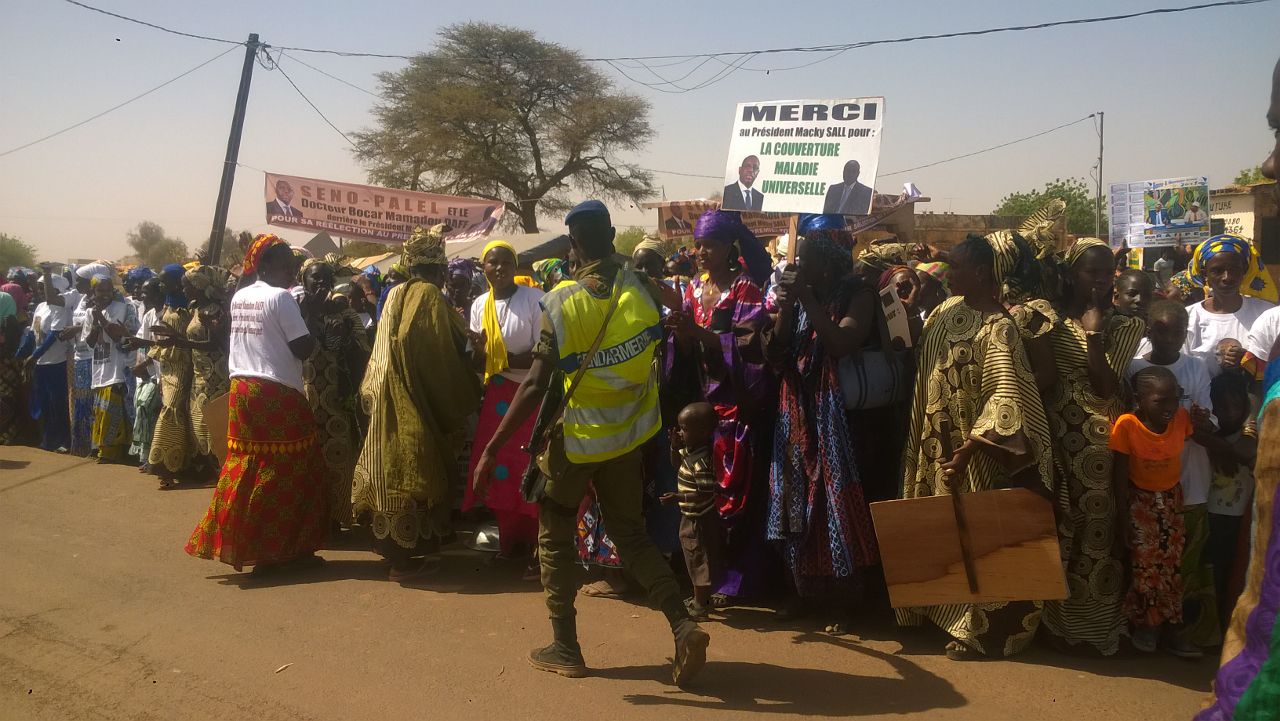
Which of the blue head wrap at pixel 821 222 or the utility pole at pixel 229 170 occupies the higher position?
the utility pole at pixel 229 170

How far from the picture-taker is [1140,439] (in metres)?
4.00

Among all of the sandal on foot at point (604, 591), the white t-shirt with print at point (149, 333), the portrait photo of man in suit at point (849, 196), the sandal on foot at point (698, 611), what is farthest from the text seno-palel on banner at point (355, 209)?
the sandal on foot at point (698, 611)

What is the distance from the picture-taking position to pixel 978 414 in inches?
158

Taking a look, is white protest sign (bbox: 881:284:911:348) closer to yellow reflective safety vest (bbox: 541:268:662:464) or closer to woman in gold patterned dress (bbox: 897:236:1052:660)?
woman in gold patterned dress (bbox: 897:236:1052:660)

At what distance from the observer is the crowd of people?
12.8 ft

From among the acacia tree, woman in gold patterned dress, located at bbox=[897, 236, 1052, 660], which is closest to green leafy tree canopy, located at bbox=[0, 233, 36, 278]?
the acacia tree

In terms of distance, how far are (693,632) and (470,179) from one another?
99.2 ft

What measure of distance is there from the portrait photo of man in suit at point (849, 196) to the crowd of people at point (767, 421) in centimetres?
17

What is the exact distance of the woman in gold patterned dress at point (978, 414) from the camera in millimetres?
3838

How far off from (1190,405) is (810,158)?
8.82 feet

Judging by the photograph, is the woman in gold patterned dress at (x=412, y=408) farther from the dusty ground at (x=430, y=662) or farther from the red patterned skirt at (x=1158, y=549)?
the red patterned skirt at (x=1158, y=549)

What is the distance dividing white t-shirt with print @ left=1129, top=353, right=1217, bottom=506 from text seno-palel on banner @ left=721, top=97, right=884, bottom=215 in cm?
198

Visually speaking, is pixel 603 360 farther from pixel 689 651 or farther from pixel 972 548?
pixel 972 548

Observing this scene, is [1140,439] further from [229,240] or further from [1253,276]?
[229,240]
